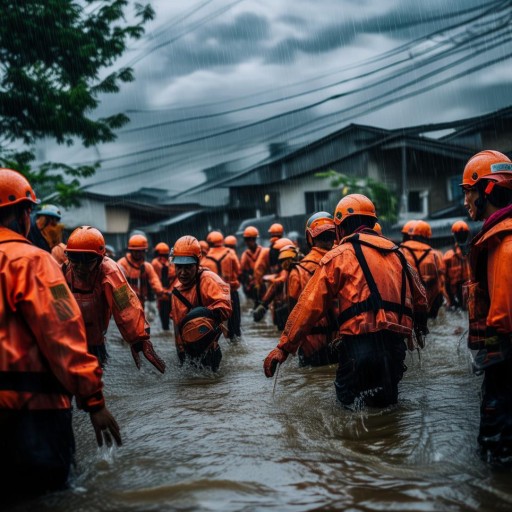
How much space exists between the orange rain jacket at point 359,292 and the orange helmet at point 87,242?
7.25ft

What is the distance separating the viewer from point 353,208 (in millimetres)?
5910

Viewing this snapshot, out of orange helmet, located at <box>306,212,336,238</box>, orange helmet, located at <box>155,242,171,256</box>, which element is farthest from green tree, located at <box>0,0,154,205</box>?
orange helmet, located at <box>306,212,336,238</box>

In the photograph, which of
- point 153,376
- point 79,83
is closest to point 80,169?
point 79,83

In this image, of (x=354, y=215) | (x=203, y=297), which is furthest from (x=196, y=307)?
(x=354, y=215)

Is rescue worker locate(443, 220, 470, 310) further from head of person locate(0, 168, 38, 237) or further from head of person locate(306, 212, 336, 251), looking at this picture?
head of person locate(0, 168, 38, 237)

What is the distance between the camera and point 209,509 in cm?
375

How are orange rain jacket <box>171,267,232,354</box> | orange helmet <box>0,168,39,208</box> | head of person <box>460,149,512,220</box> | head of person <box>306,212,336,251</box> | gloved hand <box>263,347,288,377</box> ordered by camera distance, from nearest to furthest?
1. orange helmet <box>0,168,39,208</box>
2. head of person <box>460,149,512,220</box>
3. gloved hand <box>263,347,288,377</box>
4. orange rain jacket <box>171,267,232,354</box>
5. head of person <box>306,212,336,251</box>

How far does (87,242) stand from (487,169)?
384cm

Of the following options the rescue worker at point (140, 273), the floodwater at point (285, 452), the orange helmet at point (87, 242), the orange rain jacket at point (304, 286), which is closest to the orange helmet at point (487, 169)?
the floodwater at point (285, 452)

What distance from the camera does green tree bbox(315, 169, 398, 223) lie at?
87.0 feet

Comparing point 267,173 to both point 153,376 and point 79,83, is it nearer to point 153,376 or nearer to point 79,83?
point 79,83

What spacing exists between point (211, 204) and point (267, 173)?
5044mm

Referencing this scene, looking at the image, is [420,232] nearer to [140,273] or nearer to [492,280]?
[140,273]

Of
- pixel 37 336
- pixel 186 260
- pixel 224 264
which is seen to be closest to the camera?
pixel 37 336
